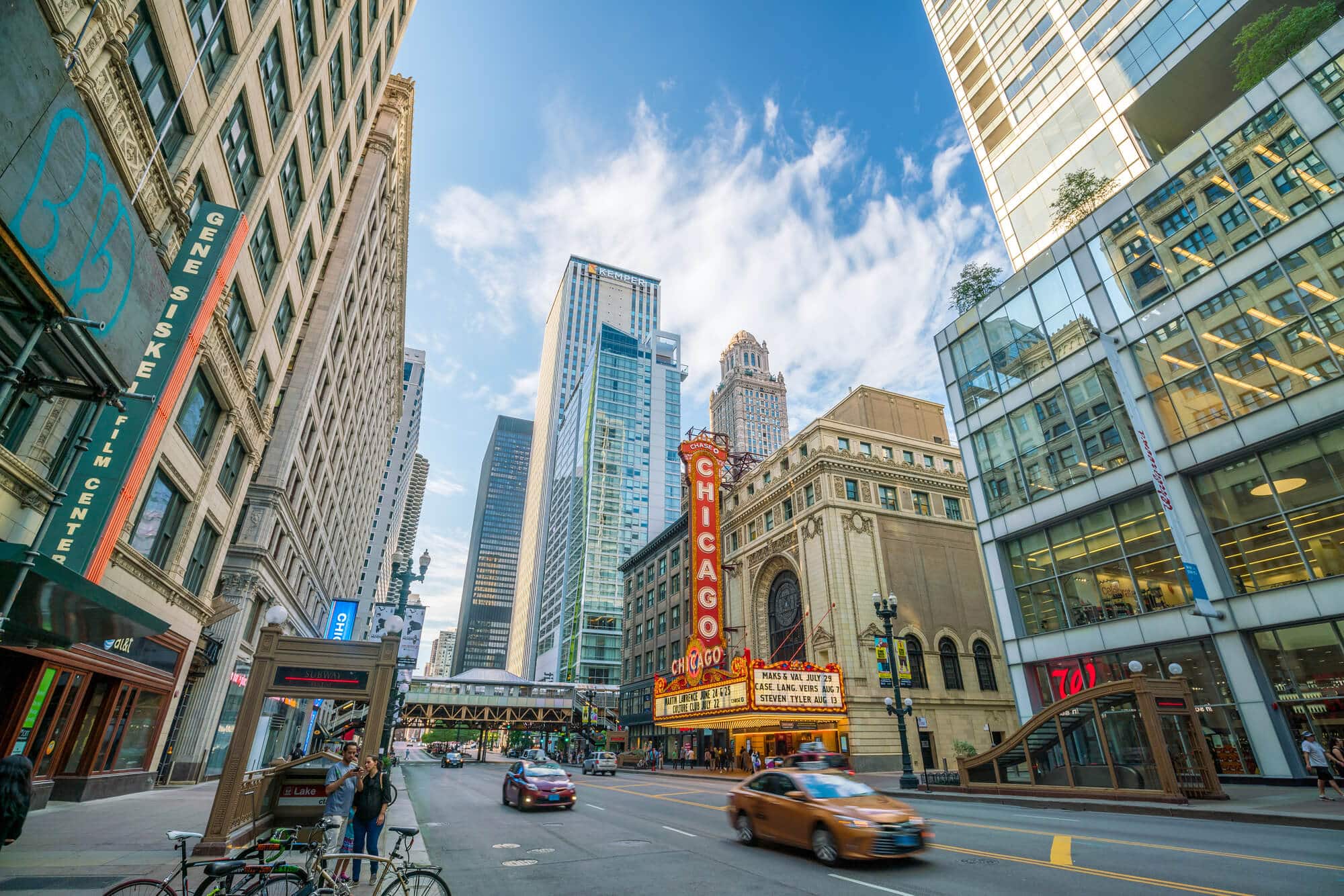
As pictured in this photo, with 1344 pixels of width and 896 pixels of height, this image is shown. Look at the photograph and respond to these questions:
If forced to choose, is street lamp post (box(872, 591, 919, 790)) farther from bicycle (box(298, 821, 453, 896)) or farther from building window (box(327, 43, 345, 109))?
building window (box(327, 43, 345, 109))

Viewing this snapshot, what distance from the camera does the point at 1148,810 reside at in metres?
16.7

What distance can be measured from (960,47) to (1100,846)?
191 feet

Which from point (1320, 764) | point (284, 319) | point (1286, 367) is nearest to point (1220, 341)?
point (1286, 367)

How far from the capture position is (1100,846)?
37.5 feet

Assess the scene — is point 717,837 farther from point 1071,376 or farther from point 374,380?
point 374,380

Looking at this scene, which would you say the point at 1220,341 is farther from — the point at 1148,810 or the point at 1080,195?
the point at 1148,810

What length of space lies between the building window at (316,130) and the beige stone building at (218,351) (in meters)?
0.11

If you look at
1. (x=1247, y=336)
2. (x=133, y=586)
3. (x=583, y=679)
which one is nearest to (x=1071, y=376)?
(x=1247, y=336)

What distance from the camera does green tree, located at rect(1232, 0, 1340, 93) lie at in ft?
80.3

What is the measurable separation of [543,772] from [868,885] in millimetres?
14466

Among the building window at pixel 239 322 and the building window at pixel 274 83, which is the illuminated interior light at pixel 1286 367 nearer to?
the building window at pixel 274 83

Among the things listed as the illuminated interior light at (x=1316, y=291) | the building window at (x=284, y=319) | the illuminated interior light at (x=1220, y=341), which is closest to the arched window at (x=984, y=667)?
the illuminated interior light at (x=1220, y=341)

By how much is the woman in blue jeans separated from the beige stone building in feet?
28.5

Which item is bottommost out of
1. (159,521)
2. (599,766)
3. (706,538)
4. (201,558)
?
(599,766)
